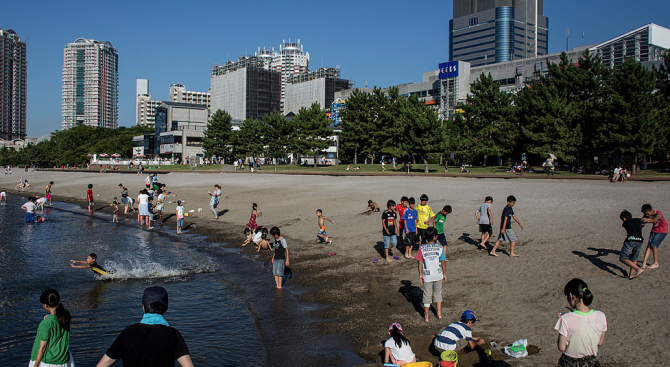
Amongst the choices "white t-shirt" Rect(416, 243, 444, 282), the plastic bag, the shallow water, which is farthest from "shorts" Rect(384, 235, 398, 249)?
the plastic bag

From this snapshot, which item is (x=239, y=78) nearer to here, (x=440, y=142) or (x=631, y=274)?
(x=440, y=142)

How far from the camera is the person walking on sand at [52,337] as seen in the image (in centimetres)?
526

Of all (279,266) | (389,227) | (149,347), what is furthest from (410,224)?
(149,347)

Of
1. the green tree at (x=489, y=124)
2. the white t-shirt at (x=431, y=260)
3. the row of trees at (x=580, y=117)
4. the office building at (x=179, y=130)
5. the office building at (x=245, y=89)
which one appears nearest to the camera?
the white t-shirt at (x=431, y=260)

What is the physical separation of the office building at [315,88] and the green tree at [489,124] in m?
96.4

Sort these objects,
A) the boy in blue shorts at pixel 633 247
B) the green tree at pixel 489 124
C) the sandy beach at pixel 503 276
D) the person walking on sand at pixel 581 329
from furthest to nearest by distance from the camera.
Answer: the green tree at pixel 489 124 < the boy in blue shorts at pixel 633 247 < the sandy beach at pixel 503 276 < the person walking on sand at pixel 581 329

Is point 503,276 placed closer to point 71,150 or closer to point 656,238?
point 656,238

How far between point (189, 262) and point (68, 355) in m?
11.1

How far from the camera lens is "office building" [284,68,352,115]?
15075 cm

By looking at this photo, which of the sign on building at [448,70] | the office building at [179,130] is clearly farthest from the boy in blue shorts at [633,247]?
the sign on building at [448,70]

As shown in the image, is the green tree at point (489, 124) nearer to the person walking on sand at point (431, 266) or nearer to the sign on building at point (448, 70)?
the person walking on sand at point (431, 266)

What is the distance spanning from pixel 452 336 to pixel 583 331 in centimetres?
273

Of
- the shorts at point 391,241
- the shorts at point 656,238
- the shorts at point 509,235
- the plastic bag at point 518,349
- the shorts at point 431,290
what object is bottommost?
the plastic bag at point 518,349

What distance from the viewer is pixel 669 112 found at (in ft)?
131
